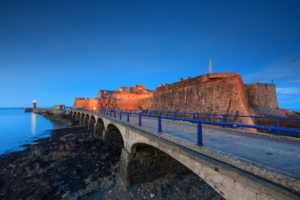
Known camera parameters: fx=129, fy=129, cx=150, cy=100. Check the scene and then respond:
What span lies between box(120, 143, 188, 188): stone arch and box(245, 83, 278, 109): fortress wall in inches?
573

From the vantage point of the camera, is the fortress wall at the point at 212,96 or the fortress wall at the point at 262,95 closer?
the fortress wall at the point at 212,96

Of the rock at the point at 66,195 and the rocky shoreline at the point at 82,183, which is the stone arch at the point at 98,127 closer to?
the rocky shoreline at the point at 82,183

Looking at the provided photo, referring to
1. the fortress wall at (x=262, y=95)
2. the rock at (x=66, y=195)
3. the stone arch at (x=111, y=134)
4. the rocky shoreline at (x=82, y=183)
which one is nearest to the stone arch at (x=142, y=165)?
the rocky shoreline at (x=82, y=183)

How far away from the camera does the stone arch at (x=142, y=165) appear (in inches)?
287

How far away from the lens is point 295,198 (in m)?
1.71

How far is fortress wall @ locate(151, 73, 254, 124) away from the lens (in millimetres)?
11008

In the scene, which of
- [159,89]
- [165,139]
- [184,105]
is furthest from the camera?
[159,89]

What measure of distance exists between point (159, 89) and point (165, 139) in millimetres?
18273

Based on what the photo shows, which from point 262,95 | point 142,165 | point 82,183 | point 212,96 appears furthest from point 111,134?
point 262,95

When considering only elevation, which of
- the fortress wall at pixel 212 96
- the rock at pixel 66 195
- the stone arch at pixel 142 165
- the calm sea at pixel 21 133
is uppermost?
the fortress wall at pixel 212 96

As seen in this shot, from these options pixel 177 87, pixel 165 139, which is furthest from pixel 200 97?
pixel 165 139

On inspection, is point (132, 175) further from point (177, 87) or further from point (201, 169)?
point (177, 87)

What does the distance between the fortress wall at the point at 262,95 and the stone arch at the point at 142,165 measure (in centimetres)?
1456

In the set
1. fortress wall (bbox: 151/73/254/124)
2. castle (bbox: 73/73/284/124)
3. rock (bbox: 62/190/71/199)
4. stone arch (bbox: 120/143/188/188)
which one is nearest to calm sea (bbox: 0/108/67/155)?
rock (bbox: 62/190/71/199)
